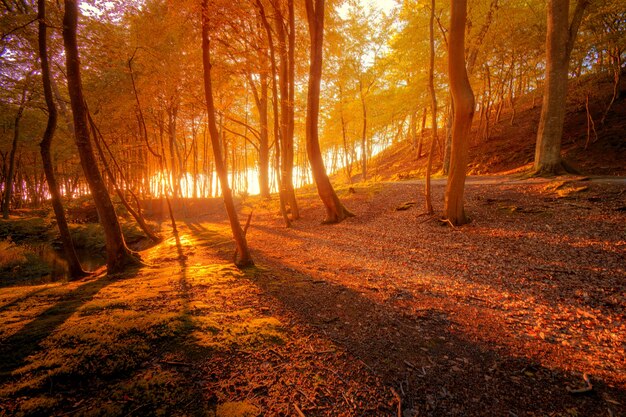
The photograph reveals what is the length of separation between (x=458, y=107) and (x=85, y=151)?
10.1m

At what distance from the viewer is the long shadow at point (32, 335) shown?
2043mm

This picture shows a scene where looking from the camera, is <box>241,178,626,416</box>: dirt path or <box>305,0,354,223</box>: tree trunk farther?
<box>305,0,354,223</box>: tree trunk

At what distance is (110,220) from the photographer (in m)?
5.79

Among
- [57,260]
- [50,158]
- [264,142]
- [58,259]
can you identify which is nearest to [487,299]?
[50,158]

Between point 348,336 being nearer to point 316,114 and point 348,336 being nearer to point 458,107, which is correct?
point 458,107

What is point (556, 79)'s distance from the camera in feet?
30.0

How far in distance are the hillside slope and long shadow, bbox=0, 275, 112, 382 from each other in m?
16.3

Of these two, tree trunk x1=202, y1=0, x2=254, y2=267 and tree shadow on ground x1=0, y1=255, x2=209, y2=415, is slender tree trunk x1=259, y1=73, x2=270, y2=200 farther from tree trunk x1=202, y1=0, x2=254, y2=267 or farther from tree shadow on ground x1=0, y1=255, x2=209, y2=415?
tree shadow on ground x1=0, y1=255, x2=209, y2=415

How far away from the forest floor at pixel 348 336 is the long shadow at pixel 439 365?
0.02 meters

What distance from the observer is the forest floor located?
78.0 inches

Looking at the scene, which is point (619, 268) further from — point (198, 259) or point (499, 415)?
point (198, 259)

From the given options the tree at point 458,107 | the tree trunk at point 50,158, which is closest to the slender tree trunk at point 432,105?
the tree at point 458,107

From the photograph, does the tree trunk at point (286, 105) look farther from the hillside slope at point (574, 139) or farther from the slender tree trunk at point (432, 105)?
the hillside slope at point (574, 139)

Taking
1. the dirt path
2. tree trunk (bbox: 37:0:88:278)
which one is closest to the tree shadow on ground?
the dirt path
